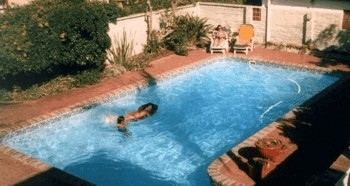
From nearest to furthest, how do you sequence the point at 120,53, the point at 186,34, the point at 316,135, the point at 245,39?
the point at 316,135, the point at 120,53, the point at 245,39, the point at 186,34

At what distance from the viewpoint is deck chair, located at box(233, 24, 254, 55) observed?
20.6 metres

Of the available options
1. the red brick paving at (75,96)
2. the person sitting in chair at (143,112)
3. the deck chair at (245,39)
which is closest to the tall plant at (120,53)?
the red brick paving at (75,96)

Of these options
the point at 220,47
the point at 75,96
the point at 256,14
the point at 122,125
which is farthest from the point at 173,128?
the point at 256,14

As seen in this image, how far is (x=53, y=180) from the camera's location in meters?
9.38

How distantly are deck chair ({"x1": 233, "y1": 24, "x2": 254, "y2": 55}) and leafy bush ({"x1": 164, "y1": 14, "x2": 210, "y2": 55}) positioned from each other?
2.12 meters

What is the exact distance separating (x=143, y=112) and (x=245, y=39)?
8.96 metres

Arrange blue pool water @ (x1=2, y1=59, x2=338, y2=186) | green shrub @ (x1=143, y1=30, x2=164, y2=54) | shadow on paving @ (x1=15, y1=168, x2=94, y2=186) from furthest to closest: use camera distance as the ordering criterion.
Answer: green shrub @ (x1=143, y1=30, x2=164, y2=54) → blue pool water @ (x1=2, y1=59, x2=338, y2=186) → shadow on paving @ (x1=15, y1=168, x2=94, y2=186)

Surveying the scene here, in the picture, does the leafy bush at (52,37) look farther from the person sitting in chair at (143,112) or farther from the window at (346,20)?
the window at (346,20)

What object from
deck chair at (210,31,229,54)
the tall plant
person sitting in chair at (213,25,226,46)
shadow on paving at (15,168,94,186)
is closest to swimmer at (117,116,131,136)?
shadow on paving at (15,168,94,186)

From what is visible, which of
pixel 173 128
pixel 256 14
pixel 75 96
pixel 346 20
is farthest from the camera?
pixel 256 14

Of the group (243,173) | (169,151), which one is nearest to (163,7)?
(169,151)

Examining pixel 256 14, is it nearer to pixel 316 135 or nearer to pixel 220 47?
pixel 220 47

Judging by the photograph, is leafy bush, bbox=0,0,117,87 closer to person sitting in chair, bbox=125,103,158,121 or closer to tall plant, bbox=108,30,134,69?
tall plant, bbox=108,30,134,69

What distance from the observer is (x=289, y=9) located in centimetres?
2050
